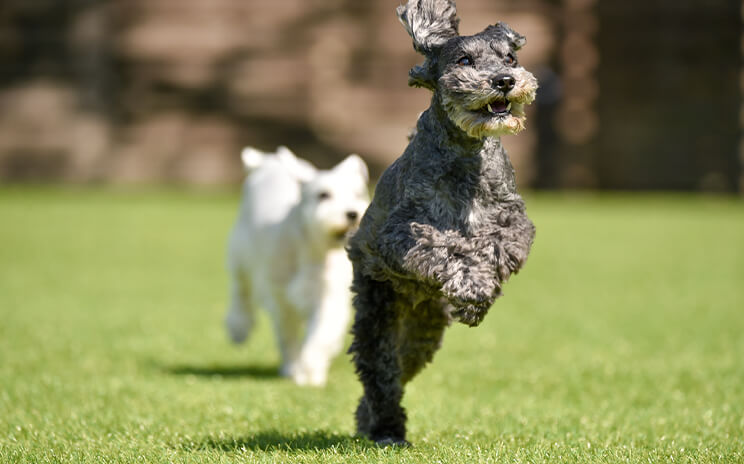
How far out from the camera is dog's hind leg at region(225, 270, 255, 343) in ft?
24.4

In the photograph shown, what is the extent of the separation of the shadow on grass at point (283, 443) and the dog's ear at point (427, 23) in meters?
1.69

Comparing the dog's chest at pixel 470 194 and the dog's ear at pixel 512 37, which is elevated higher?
the dog's ear at pixel 512 37

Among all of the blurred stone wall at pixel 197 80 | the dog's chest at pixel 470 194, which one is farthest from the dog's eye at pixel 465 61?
the blurred stone wall at pixel 197 80

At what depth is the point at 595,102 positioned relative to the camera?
20.6m

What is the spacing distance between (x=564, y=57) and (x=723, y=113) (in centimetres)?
340

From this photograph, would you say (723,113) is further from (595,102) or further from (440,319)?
(440,319)

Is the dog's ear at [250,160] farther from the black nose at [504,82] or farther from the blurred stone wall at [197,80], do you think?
the blurred stone wall at [197,80]

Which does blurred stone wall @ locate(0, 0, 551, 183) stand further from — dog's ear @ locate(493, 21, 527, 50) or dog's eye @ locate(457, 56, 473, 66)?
dog's eye @ locate(457, 56, 473, 66)

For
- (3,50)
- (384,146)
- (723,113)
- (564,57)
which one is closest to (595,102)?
(564,57)

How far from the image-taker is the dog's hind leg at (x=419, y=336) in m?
4.56

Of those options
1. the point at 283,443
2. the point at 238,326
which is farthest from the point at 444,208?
the point at 238,326

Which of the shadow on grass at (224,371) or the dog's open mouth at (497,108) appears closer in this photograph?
the dog's open mouth at (497,108)

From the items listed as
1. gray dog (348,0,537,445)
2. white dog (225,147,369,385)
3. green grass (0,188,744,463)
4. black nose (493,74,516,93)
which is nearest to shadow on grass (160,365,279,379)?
green grass (0,188,744,463)

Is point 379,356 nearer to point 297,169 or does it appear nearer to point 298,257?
point 298,257
